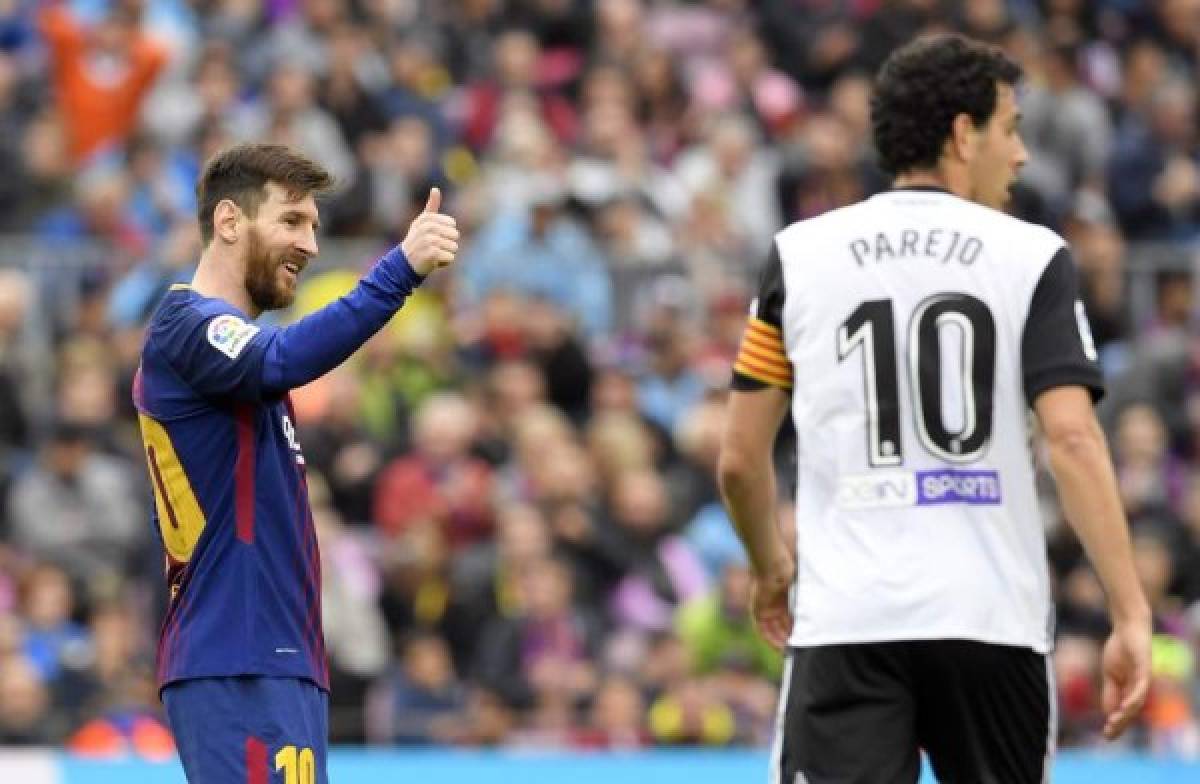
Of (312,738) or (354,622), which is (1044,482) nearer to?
(354,622)

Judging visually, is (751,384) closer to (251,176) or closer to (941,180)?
(941,180)

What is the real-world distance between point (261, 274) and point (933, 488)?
1607mm

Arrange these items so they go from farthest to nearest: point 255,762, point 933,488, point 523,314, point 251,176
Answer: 1. point 523,314
2. point 251,176
3. point 255,762
4. point 933,488

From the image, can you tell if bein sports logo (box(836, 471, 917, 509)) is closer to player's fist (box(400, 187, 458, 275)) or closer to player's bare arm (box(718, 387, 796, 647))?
player's bare arm (box(718, 387, 796, 647))

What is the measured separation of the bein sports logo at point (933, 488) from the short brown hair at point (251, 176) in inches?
58.5

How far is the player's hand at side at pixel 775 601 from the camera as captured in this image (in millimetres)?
6770

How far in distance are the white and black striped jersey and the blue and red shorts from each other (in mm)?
1139

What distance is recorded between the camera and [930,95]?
6.39 m

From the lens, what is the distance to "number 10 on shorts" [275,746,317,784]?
638 cm

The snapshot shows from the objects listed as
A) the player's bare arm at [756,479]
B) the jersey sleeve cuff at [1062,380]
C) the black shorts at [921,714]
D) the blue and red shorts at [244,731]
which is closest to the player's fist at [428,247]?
the player's bare arm at [756,479]

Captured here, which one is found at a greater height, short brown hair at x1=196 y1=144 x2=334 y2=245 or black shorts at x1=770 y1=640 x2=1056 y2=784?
short brown hair at x1=196 y1=144 x2=334 y2=245

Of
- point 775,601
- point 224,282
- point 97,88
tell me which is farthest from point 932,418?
point 97,88

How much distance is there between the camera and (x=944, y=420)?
20.3 ft

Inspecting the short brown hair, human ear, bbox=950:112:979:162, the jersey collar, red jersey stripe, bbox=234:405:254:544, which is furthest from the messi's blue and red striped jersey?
human ear, bbox=950:112:979:162
